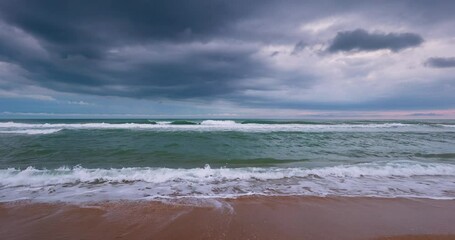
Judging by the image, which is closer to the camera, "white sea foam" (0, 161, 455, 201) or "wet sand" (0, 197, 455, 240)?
"wet sand" (0, 197, 455, 240)

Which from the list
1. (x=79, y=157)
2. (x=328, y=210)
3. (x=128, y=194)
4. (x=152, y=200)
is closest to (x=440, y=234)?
(x=328, y=210)

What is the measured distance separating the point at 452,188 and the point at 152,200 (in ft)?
23.3

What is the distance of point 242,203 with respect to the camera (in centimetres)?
474

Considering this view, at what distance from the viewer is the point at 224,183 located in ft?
20.8

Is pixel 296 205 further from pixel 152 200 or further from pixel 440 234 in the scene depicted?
pixel 152 200

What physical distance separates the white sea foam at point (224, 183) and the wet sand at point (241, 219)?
54cm

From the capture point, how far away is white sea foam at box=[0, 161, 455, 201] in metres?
5.41

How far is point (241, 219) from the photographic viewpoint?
3.98 meters

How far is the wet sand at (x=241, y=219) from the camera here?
3488 mm

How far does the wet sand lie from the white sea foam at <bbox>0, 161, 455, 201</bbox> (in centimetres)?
54

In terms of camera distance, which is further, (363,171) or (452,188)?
(363,171)

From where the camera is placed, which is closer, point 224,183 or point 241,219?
point 241,219

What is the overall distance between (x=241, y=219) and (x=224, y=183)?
93.4 inches

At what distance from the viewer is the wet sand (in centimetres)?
349
